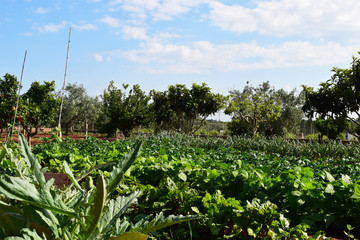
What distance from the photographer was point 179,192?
7.64 feet

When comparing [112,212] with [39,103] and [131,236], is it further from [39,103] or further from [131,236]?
[39,103]

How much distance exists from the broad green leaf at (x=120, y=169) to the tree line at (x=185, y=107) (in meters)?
8.19

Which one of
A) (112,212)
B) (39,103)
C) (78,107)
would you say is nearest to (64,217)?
(112,212)

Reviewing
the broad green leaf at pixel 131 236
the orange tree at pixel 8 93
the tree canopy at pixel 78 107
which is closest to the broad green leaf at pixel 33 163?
the broad green leaf at pixel 131 236

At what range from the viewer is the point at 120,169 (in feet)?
4.56

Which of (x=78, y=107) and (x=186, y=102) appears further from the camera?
(x=78, y=107)

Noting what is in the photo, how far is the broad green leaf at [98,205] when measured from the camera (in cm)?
113

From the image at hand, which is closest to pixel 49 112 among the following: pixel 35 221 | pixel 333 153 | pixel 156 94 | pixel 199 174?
pixel 156 94

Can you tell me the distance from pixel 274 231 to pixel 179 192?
770 millimetres

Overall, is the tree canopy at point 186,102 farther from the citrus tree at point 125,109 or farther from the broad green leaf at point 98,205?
the broad green leaf at point 98,205

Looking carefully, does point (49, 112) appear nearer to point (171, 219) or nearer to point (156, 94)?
point (156, 94)

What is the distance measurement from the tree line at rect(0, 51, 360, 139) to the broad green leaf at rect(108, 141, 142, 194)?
8.19 meters

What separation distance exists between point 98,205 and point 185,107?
21245mm

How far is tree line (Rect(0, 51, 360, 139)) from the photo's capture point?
16.3 m
